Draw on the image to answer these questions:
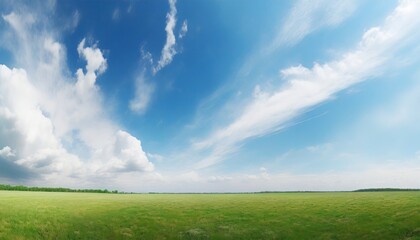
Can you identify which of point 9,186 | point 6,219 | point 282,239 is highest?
point 9,186

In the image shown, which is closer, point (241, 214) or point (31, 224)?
point (31, 224)

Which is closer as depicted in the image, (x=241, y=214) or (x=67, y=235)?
(x=67, y=235)

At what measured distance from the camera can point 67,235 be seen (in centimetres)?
4109

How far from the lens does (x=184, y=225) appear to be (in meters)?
47.5

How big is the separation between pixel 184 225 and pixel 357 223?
26454 millimetres

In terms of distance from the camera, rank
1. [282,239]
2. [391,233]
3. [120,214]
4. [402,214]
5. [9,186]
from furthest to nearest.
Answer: [9,186], [120,214], [402,214], [282,239], [391,233]

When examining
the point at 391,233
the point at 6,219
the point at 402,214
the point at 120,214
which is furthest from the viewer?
the point at 120,214

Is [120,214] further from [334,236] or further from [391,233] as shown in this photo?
[391,233]

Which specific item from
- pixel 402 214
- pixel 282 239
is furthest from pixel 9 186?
pixel 402 214

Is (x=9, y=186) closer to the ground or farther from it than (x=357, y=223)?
farther from it

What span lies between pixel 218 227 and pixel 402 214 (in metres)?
29.0

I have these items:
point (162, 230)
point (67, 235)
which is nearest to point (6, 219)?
point (67, 235)

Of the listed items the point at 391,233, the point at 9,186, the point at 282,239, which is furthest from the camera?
the point at 9,186

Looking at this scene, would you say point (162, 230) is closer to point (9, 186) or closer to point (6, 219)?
point (6, 219)
